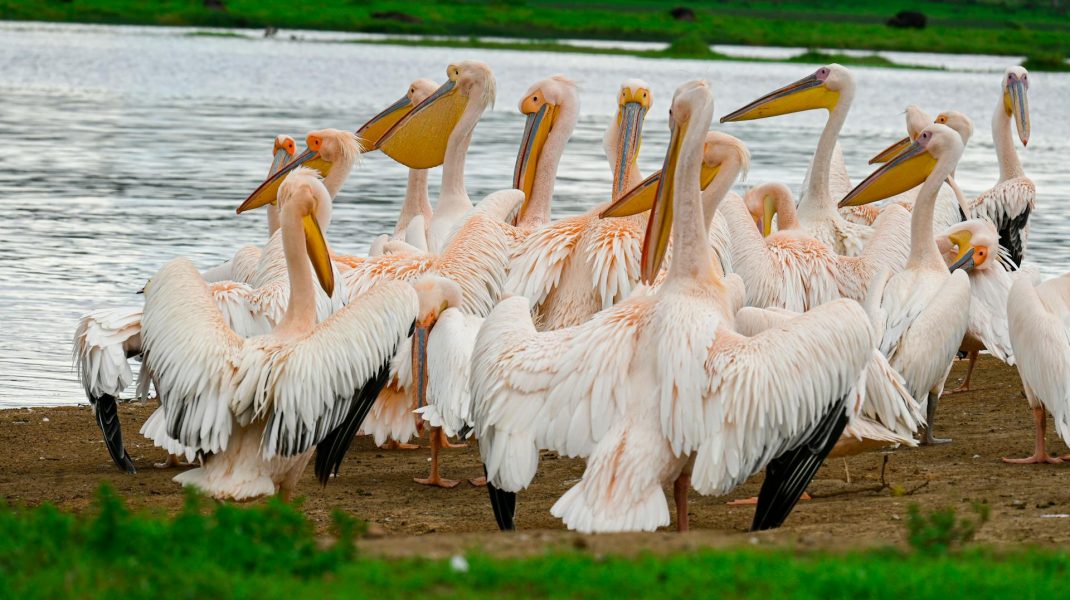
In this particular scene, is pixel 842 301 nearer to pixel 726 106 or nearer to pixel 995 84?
pixel 726 106

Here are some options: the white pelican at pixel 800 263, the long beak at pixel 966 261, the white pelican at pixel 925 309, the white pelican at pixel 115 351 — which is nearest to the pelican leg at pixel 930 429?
the white pelican at pixel 925 309

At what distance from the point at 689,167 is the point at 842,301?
2.54ft

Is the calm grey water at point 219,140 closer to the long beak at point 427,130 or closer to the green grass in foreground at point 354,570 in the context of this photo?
the long beak at point 427,130

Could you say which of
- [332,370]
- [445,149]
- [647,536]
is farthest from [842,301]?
[445,149]

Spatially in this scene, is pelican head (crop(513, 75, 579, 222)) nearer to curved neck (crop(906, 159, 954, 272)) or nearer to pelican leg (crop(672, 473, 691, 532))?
curved neck (crop(906, 159, 954, 272))

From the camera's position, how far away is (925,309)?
21.5 feet

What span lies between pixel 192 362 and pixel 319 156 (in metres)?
2.97

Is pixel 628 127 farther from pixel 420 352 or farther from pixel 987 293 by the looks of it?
pixel 987 293

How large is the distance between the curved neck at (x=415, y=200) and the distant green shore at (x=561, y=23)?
123 ft

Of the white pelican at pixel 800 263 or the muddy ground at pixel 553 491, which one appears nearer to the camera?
the muddy ground at pixel 553 491

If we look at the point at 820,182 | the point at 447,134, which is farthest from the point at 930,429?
the point at 447,134

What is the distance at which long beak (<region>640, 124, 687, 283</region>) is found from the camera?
211 inches

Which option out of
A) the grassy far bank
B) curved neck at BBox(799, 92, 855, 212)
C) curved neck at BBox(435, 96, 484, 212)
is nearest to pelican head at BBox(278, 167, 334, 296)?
curved neck at BBox(435, 96, 484, 212)

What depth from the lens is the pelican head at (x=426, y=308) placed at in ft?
20.1
